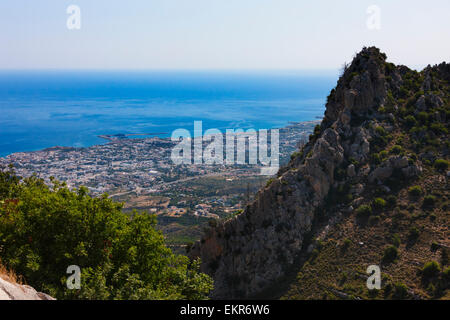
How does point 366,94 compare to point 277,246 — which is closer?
point 277,246

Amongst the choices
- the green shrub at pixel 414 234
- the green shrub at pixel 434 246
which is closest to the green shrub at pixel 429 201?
the green shrub at pixel 414 234

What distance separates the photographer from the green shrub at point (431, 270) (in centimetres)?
1577

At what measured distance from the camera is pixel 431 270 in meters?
15.8

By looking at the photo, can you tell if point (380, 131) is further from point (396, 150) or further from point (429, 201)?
point (429, 201)

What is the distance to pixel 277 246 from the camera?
20016 millimetres

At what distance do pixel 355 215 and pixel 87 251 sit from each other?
15.6 meters

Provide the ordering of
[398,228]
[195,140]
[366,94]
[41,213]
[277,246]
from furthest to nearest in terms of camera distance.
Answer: [195,140] < [366,94] < [277,246] < [398,228] < [41,213]

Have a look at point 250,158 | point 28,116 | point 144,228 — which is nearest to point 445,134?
point 144,228

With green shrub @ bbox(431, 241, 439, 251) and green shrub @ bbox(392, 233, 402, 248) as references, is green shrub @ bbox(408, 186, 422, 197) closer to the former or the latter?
green shrub @ bbox(392, 233, 402, 248)

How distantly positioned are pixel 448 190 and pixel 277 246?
10646 millimetres

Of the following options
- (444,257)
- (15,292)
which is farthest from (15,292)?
(444,257)

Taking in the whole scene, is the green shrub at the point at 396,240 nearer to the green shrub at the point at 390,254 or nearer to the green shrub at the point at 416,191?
the green shrub at the point at 390,254

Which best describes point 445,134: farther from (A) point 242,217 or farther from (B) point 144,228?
(B) point 144,228

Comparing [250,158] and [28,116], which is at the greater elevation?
[28,116]
